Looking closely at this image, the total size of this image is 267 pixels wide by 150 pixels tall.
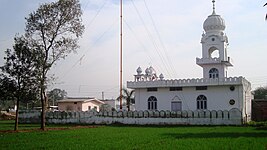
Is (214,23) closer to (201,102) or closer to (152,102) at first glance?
(201,102)

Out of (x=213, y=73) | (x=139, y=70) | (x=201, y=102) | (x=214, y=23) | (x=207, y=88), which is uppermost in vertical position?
(x=214, y=23)

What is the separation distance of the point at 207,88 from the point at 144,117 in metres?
8.66

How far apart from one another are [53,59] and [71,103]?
3704 centimetres

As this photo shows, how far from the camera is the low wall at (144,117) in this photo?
115 feet

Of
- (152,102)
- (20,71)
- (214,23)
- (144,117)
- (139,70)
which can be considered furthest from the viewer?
(139,70)

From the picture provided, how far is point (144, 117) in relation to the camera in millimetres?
38094

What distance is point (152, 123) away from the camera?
37.6 m

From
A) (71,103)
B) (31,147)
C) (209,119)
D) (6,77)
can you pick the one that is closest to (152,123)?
(209,119)

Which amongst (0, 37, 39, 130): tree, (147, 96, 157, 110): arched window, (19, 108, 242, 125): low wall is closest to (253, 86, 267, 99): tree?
(147, 96, 157, 110): arched window

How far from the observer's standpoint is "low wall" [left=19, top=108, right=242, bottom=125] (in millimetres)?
35094

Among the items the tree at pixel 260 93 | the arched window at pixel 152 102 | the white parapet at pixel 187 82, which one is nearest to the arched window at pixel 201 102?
the white parapet at pixel 187 82

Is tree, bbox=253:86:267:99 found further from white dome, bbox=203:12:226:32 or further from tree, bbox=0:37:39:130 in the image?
tree, bbox=0:37:39:130

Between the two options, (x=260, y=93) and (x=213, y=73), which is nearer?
(x=213, y=73)

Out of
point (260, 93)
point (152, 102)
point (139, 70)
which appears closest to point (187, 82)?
point (152, 102)
